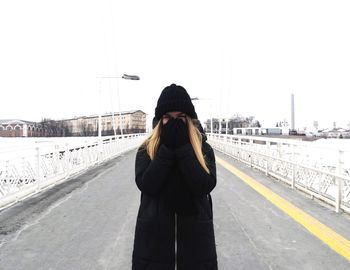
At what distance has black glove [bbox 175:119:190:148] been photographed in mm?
2525

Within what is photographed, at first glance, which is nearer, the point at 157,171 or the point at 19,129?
the point at 157,171

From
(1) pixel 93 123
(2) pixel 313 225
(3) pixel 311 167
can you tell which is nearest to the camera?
(2) pixel 313 225

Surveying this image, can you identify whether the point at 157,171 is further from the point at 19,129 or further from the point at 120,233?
the point at 19,129

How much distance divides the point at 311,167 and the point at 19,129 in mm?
119503

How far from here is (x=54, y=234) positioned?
5797mm

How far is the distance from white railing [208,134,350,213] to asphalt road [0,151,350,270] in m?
0.38

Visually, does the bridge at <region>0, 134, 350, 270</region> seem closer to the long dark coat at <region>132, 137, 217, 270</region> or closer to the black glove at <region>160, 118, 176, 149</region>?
the long dark coat at <region>132, 137, 217, 270</region>

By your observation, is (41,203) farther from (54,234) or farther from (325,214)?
(325,214)

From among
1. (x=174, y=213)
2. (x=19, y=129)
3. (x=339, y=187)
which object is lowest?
(x=339, y=187)

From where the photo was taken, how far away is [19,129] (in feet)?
384

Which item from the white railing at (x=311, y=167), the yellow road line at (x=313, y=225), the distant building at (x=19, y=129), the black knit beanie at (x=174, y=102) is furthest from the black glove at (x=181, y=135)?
the distant building at (x=19, y=129)

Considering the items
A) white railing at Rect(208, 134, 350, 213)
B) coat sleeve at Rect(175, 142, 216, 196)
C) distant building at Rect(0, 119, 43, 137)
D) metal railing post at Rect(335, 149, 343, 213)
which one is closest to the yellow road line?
metal railing post at Rect(335, 149, 343, 213)

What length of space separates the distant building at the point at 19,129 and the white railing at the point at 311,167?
341ft

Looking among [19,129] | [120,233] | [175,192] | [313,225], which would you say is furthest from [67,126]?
[175,192]
